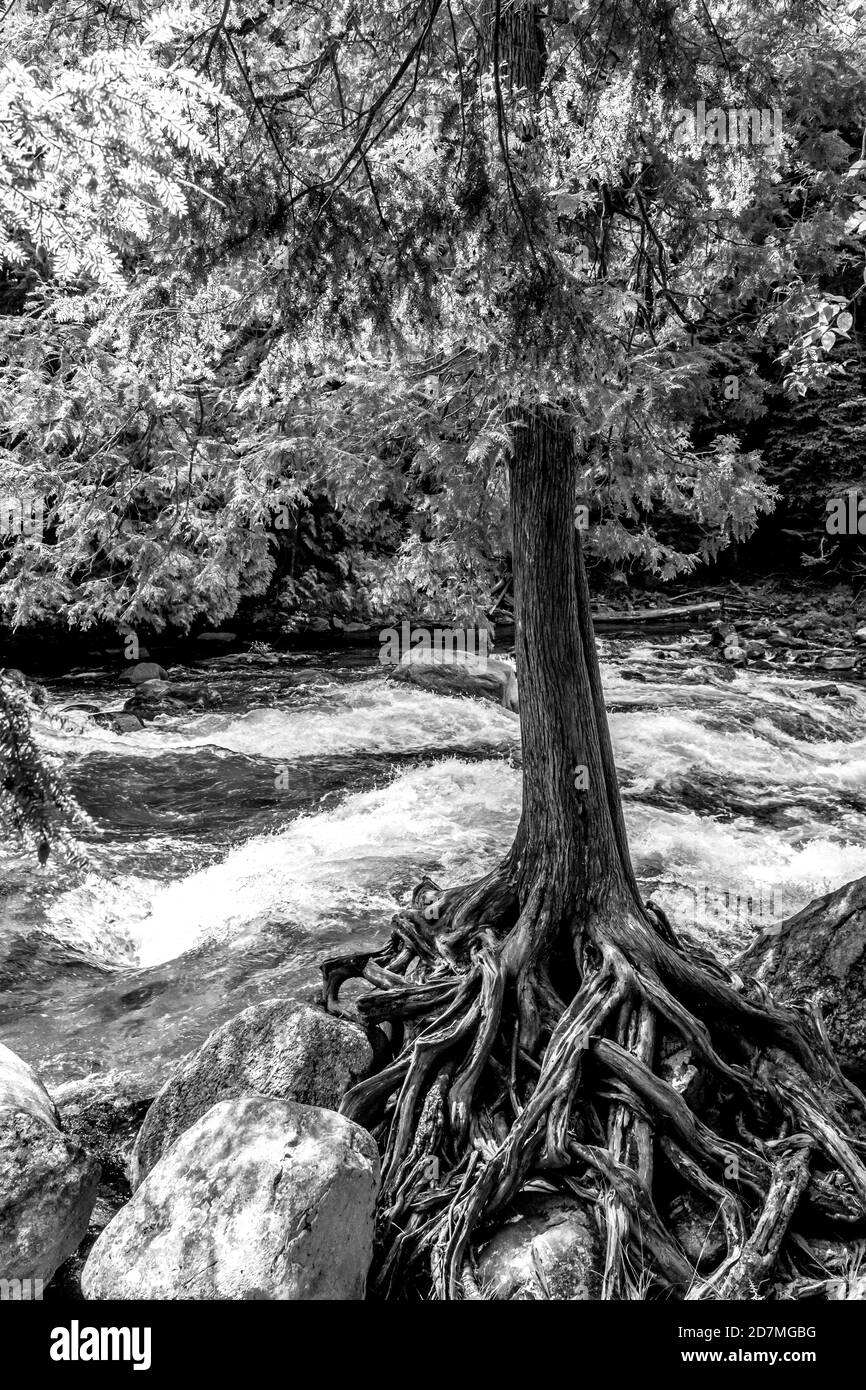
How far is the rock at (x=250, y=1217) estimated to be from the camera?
9.86ft

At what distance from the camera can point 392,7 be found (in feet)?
14.3

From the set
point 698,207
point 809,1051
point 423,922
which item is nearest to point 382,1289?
point 423,922

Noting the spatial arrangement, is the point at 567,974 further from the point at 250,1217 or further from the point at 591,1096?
the point at 250,1217

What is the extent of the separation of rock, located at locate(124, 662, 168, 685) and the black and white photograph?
276 inches

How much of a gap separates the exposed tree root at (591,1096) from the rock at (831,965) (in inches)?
15.3

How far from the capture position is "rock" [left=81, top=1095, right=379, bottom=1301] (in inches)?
118

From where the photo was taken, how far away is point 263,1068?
4469 millimetres

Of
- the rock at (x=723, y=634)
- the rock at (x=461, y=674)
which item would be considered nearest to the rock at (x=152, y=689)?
the rock at (x=461, y=674)

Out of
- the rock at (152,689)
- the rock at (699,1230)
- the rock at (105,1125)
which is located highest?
the rock at (152,689)

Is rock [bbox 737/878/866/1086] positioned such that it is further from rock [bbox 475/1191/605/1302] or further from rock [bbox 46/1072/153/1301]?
rock [bbox 46/1072/153/1301]

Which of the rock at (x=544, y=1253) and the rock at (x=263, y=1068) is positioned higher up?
the rock at (x=263, y=1068)

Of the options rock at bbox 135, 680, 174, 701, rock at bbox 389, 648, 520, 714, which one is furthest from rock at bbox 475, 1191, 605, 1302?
rock at bbox 135, 680, 174, 701

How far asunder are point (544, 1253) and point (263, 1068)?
1592mm

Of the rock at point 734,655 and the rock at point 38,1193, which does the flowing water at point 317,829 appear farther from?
the rock at point 734,655
